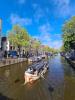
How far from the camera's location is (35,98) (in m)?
29.7

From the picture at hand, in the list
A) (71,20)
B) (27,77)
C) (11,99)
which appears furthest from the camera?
(71,20)

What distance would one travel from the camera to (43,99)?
95.6 feet

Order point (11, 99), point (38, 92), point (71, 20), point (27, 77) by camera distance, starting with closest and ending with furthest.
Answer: point (11, 99)
point (38, 92)
point (27, 77)
point (71, 20)

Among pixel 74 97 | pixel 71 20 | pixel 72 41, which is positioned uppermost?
pixel 71 20

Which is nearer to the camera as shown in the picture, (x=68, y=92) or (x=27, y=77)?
(x=68, y=92)

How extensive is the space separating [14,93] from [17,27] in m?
81.5

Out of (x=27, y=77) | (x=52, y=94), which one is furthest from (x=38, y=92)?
(x=27, y=77)

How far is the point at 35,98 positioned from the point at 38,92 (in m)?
4.17

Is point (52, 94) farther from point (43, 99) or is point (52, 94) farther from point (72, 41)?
point (72, 41)

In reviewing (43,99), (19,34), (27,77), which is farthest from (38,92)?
(19,34)

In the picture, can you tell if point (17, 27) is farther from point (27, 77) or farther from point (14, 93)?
point (14, 93)

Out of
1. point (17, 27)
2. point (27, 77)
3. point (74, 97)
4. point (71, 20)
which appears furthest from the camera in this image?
point (17, 27)

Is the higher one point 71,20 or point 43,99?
point 71,20

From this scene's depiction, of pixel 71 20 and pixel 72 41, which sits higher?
pixel 71 20
